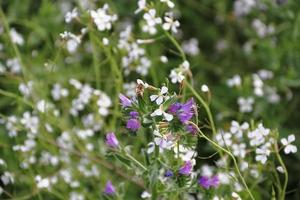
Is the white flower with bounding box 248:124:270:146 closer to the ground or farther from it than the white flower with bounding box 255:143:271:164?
farther from it

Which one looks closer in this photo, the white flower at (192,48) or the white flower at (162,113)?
the white flower at (162,113)

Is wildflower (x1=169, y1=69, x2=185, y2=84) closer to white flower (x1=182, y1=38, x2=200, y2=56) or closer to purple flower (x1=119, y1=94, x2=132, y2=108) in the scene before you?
purple flower (x1=119, y1=94, x2=132, y2=108)

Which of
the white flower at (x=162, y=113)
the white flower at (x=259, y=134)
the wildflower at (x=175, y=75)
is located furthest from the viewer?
the wildflower at (x=175, y=75)

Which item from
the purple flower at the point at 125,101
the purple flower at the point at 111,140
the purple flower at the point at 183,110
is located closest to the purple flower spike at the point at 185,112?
the purple flower at the point at 183,110

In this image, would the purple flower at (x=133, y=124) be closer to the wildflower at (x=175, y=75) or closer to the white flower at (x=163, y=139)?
the white flower at (x=163, y=139)

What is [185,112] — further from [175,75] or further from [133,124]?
[175,75]

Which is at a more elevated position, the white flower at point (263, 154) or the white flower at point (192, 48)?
the white flower at point (192, 48)

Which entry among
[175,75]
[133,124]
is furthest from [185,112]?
[175,75]

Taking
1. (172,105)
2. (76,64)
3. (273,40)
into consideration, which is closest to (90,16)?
(172,105)

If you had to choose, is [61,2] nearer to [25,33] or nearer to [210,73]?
[25,33]

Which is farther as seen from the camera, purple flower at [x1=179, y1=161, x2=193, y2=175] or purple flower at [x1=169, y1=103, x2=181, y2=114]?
purple flower at [x1=179, y1=161, x2=193, y2=175]

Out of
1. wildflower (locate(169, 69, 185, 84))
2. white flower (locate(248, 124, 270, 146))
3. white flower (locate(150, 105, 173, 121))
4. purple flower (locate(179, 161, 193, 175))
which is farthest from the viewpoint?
wildflower (locate(169, 69, 185, 84))

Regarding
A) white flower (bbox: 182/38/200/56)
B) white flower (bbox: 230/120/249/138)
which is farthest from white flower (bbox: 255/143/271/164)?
white flower (bbox: 182/38/200/56)
